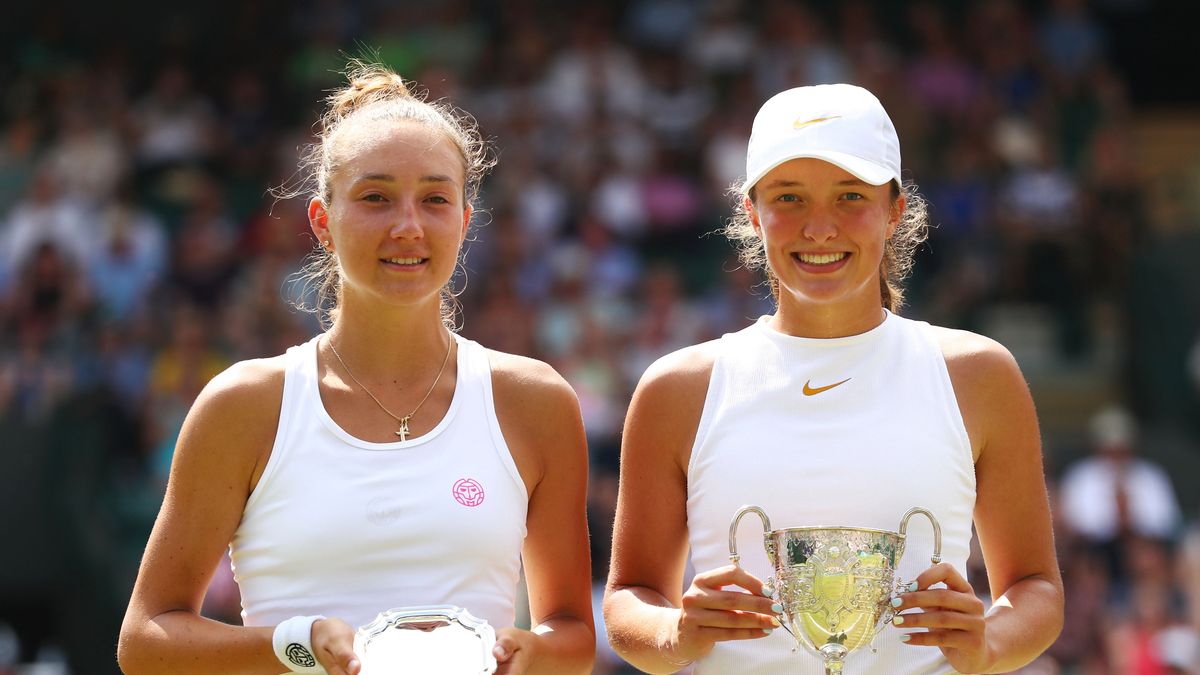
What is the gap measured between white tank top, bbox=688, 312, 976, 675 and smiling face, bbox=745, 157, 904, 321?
16 cm

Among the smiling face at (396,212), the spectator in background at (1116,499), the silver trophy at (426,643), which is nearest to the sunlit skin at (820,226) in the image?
the smiling face at (396,212)

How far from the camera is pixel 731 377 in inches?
128

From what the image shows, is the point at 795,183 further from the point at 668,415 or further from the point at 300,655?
the point at 300,655

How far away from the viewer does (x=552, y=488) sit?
329 cm

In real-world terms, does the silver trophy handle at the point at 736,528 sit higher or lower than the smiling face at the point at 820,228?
lower

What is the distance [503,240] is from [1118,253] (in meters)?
3.69

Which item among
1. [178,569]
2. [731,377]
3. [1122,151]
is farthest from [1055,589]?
[1122,151]

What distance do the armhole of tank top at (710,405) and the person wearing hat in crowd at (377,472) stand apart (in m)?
0.24

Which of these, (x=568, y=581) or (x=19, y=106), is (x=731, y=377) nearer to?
(x=568, y=581)

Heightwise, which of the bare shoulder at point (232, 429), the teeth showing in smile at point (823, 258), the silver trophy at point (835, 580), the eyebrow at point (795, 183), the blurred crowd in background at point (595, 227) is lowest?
the silver trophy at point (835, 580)

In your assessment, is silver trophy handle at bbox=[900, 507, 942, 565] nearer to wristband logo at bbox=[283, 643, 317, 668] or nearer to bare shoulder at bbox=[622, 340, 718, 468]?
bare shoulder at bbox=[622, 340, 718, 468]

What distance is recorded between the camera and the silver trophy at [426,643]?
2.82 metres

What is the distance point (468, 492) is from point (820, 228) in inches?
30.7

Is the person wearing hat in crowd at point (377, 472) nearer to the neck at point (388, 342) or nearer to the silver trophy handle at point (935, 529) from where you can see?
the neck at point (388, 342)
